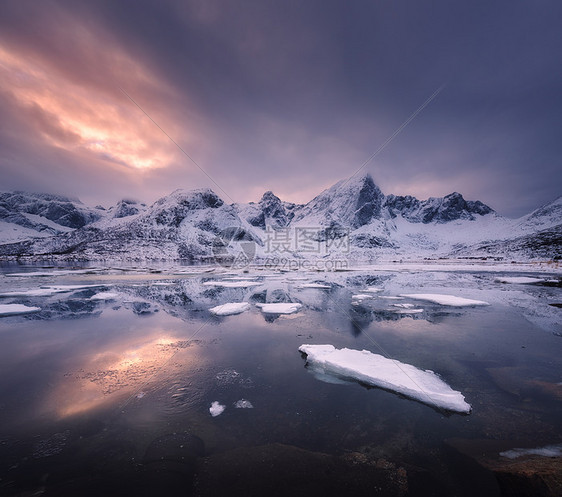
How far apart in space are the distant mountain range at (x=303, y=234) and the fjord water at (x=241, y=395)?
88577mm

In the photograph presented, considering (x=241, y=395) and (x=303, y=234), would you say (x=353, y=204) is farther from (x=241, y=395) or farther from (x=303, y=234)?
(x=241, y=395)

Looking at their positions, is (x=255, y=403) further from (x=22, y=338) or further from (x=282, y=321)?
(x=22, y=338)

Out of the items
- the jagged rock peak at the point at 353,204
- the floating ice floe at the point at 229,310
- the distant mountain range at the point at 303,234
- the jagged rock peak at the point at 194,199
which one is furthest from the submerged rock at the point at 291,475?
the jagged rock peak at the point at 353,204

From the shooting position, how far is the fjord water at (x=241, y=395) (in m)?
4.04

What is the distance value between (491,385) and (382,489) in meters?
4.53

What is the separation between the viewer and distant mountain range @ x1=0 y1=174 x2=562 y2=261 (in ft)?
316

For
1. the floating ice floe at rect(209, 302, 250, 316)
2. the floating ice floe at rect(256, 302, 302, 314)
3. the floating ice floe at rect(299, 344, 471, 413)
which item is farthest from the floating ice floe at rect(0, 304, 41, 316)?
the floating ice floe at rect(299, 344, 471, 413)

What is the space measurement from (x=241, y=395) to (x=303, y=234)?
142 metres

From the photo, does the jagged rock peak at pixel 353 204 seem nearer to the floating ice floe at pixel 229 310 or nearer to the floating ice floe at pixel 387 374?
the floating ice floe at pixel 229 310

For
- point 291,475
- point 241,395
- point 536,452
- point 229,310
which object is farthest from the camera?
point 229,310

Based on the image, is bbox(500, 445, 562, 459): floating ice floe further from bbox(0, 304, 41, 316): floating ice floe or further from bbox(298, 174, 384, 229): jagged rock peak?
bbox(298, 174, 384, 229): jagged rock peak

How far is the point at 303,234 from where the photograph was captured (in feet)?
482

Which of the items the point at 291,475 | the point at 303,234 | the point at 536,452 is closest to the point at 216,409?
the point at 291,475

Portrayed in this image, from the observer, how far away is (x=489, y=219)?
194125 millimetres
